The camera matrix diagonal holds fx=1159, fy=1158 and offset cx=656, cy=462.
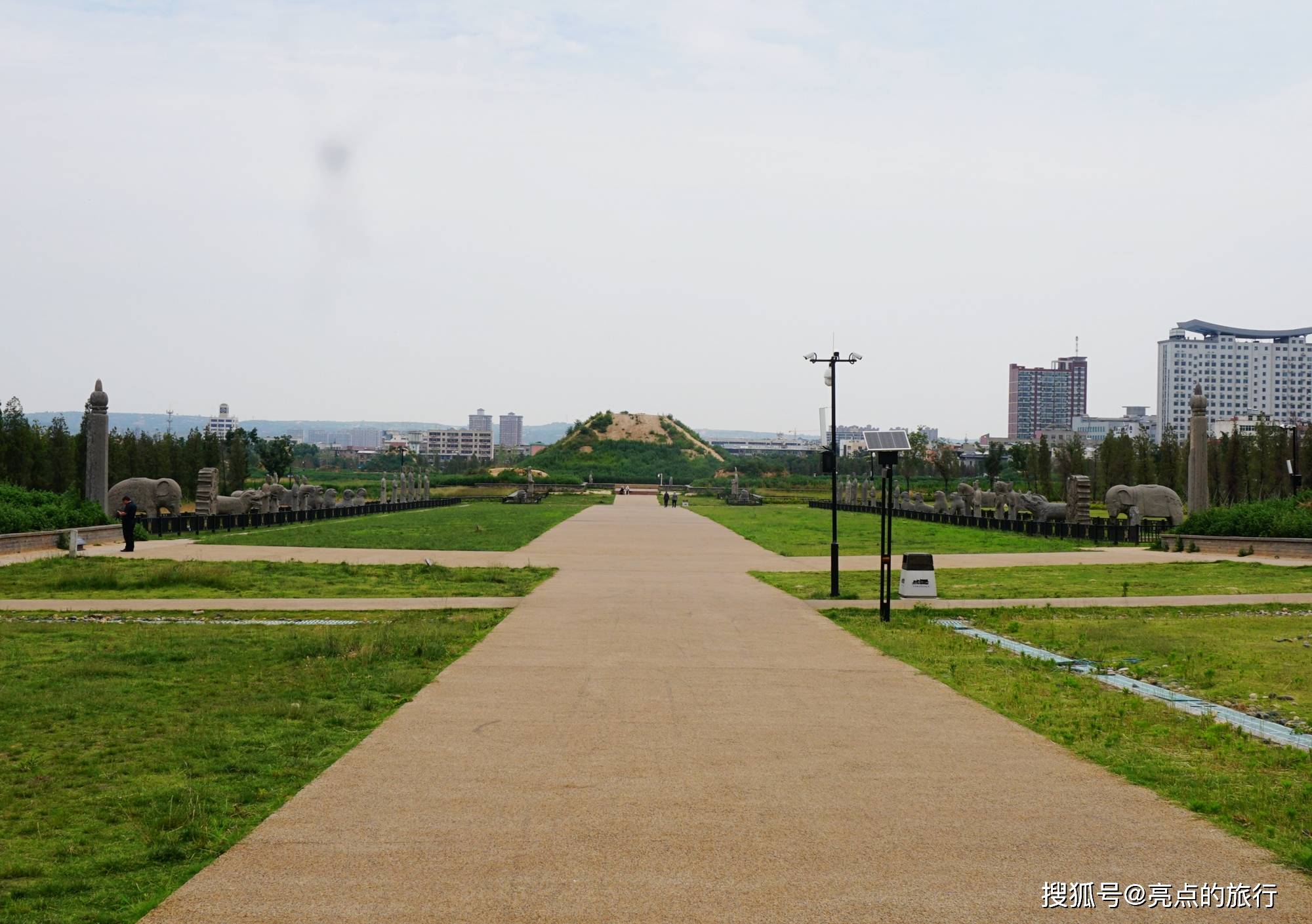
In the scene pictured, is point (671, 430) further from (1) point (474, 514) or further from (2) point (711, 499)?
(1) point (474, 514)

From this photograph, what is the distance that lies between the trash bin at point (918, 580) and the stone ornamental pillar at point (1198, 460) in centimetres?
2195

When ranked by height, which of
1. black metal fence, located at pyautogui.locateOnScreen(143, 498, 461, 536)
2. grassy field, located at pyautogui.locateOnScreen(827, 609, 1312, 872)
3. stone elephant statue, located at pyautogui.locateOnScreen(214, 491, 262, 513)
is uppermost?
stone elephant statue, located at pyautogui.locateOnScreen(214, 491, 262, 513)

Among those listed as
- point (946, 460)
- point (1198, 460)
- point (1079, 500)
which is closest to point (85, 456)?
point (1079, 500)

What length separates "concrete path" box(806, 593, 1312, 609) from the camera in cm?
2162

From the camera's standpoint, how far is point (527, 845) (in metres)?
7.23

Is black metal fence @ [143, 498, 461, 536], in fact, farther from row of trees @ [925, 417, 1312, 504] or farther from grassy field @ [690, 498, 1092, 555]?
row of trees @ [925, 417, 1312, 504]

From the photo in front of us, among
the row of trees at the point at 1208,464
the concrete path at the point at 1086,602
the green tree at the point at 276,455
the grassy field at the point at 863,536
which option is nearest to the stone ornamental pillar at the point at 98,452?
the grassy field at the point at 863,536

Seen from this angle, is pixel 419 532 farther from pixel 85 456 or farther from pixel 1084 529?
pixel 85 456

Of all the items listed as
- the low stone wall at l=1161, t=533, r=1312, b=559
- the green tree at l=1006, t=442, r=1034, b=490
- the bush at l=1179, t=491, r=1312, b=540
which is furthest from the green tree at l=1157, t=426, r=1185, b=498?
the low stone wall at l=1161, t=533, r=1312, b=559

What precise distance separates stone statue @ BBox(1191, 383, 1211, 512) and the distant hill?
101344 mm

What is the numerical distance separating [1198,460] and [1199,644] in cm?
2839

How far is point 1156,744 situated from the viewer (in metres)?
10.5

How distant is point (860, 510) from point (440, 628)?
6127cm

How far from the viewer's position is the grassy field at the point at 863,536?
1495 inches
